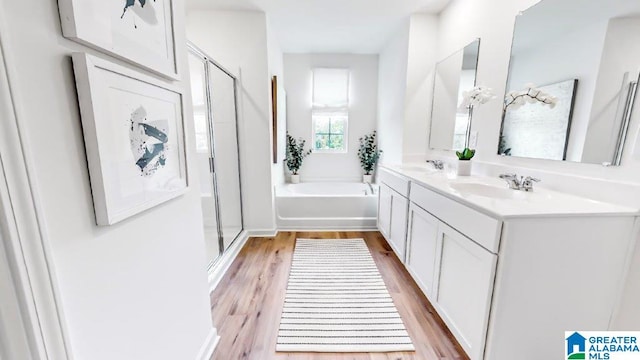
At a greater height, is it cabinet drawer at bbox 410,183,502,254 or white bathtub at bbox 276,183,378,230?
cabinet drawer at bbox 410,183,502,254

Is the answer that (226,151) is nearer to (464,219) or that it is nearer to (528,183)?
(464,219)

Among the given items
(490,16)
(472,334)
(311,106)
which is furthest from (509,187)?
(311,106)

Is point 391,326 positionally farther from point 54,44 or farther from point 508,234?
point 54,44

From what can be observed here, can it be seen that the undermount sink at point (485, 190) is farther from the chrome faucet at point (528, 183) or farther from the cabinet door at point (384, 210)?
the cabinet door at point (384, 210)

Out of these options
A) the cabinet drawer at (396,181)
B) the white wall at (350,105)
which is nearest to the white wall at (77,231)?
the cabinet drawer at (396,181)

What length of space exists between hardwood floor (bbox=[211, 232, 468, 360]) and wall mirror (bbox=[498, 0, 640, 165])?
1.26m

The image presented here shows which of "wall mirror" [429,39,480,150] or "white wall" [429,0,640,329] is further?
"wall mirror" [429,39,480,150]

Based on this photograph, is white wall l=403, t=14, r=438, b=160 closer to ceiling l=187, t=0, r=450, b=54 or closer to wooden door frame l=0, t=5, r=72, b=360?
ceiling l=187, t=0, r=450, b=54

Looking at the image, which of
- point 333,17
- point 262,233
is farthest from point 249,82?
point 262,233

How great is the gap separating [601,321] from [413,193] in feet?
3.65

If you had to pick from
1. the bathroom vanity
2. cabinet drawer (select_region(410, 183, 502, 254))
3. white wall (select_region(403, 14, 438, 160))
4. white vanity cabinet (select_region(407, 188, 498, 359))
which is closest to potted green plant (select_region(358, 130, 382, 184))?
white wall (select_region(403, 14, 438, 160))

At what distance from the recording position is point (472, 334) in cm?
123

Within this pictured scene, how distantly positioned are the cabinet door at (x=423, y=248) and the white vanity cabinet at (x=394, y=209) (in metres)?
0.14

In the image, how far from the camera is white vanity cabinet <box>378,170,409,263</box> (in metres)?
2.14
